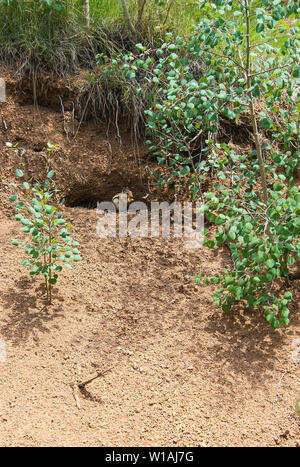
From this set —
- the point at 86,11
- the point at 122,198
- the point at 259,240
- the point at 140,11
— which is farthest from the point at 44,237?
the point at 140,11

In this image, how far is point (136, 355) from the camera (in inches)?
115

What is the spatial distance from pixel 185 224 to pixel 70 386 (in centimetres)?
156

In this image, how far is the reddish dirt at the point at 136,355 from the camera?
251cm

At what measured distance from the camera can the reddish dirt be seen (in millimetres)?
2514

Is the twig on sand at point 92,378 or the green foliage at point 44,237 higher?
the green foliage at point 44,237

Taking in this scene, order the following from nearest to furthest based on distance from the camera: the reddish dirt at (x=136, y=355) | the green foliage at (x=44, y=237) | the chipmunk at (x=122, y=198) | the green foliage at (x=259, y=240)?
the reddish dirt at (x=136, y=355) → the green foliage at (x=259, y=240) → the green foliage at (x=44, y=237) → the chipmunk at (x=122, y=198)

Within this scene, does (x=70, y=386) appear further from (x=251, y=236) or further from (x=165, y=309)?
(x=251, y=236)

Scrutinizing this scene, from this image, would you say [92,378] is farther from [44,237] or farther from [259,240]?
[259,240]

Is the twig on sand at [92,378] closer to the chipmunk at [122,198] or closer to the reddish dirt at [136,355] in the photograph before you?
the reddish dirt at [136,355]

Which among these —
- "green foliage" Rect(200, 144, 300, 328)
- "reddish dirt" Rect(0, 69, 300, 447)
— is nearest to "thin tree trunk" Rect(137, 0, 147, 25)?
"reddish dirt" Rect(0, 69, 300, 447)

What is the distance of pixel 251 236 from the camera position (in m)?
2.68

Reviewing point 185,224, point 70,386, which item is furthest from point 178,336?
point 185,224

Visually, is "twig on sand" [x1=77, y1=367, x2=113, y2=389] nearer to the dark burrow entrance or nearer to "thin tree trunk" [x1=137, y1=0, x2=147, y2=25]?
the dark burrow entrance

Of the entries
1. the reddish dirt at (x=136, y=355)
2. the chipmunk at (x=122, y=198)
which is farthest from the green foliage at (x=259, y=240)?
the chipmunk at (x=122, y=198)
